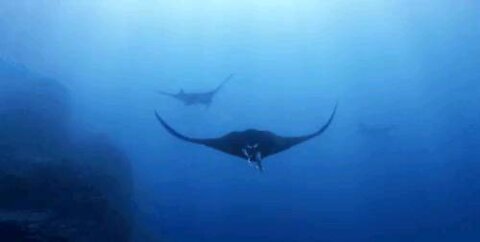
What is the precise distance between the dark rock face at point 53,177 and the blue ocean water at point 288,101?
4.80m

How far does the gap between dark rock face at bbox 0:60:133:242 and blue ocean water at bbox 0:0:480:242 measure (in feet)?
15.8

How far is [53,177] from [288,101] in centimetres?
3713

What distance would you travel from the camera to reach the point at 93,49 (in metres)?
31.7

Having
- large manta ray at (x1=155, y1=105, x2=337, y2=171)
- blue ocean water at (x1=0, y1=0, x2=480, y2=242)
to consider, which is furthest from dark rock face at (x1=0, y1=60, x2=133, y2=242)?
large manta ray at (x1=155, y1=105, x2=337, y2=171)

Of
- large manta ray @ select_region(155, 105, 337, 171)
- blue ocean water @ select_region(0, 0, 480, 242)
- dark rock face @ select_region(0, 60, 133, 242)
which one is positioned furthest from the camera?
blue ocean water @ select_region(0, 0, 480, 242)

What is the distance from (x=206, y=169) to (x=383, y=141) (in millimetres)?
13847

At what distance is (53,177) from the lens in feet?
36.9

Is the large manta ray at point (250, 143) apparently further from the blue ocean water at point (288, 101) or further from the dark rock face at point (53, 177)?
the blue ocean water at point (288, 101)

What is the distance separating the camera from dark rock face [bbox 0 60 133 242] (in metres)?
10.3

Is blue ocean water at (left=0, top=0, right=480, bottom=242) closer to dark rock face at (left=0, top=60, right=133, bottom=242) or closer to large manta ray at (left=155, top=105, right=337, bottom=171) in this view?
dark rock face at (left=0, top=60, right=133, bottom=242)

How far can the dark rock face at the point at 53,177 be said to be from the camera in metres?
10.3

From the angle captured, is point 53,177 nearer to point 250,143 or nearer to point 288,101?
point 250,143

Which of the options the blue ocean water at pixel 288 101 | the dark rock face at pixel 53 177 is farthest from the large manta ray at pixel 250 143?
the blue ocean water at pixel 288 101

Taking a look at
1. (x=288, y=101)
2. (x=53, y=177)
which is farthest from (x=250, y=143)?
(x=288, y=101)
